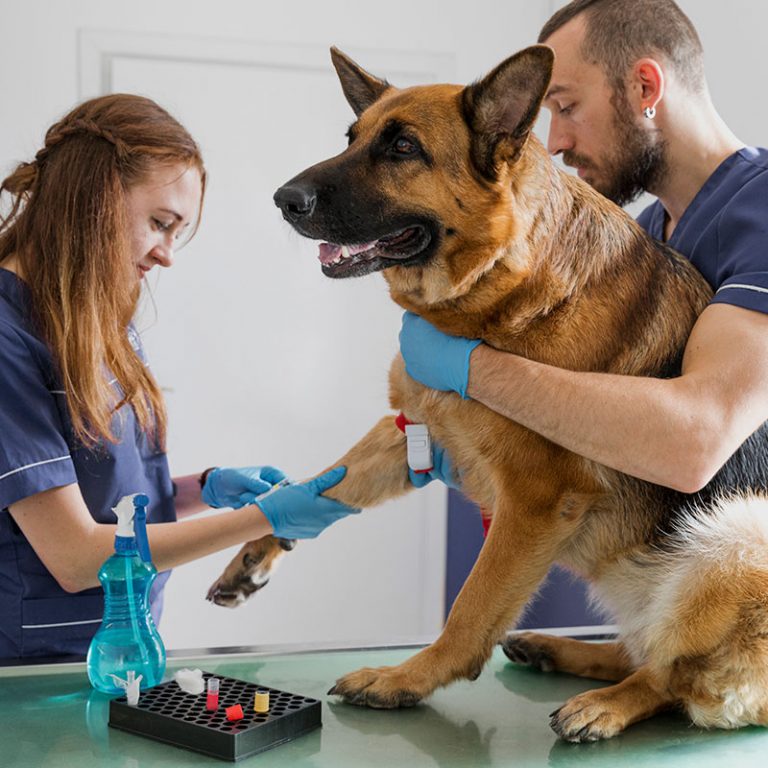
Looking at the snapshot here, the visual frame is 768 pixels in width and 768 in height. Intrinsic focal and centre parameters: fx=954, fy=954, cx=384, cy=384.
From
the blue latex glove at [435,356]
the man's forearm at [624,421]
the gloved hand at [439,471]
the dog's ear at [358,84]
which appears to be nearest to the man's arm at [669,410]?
the man's forearm at [624,421]

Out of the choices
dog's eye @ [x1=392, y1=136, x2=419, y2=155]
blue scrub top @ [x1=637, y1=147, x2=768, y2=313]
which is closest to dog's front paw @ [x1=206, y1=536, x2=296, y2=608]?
dog's eye @ [x1=392, y1=136, x2=419, y2=155]

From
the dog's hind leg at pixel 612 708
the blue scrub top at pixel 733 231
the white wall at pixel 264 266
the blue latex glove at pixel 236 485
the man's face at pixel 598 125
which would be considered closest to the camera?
the dog's hind leg at pixel 612 708

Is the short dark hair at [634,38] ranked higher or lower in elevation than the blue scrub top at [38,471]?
higher

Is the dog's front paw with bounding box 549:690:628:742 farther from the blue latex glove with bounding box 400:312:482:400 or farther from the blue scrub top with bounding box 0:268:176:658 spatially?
the blue scrub top with bounding box 0:268:176:658

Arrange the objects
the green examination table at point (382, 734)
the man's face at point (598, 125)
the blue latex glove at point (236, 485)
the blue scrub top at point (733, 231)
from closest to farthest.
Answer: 1. the green examination table at point (382, 734)
2. the blue scrub top at point (733, 231)
3. the man's face at point (598, 125)
4. the blue latex glove at point (236, 485)

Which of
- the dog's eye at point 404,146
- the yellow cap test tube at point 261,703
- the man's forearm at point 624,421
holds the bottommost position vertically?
the yellow cap test tube at point 261,703

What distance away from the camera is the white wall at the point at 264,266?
10.9 ft

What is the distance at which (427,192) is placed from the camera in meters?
1.44

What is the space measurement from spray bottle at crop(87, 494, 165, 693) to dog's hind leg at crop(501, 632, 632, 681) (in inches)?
22.3

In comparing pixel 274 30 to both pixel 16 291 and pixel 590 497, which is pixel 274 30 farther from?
pixel 590 497

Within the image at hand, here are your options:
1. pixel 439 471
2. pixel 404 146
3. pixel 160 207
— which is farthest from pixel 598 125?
pixel 160 207

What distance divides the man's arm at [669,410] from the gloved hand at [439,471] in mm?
219

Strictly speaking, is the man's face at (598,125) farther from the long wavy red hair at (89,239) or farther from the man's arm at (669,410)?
the long wavy red hair at (89,239)

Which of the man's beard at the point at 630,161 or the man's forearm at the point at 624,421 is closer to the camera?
the man's forearm at the point at 624,421
